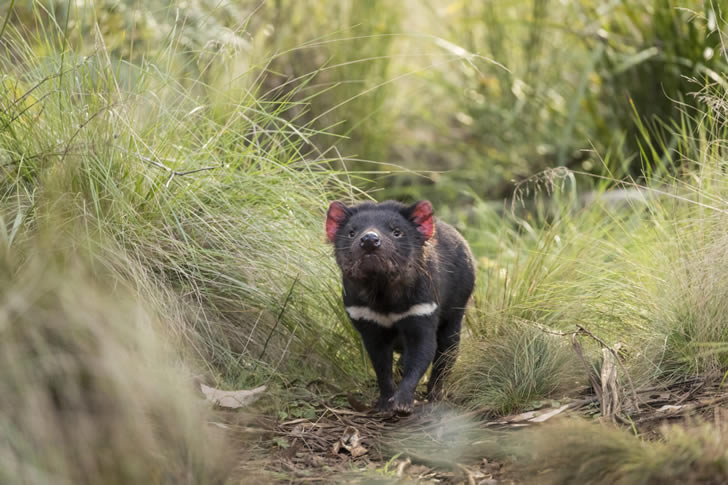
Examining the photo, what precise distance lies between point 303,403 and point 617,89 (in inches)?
172

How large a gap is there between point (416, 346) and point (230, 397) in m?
0.85

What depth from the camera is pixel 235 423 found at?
2805mm

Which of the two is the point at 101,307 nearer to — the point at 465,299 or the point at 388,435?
the point at 388,435

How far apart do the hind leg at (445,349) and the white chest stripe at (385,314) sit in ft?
1.16

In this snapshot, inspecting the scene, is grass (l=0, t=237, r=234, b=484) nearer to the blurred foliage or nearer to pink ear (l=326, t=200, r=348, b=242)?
pink ear (l=326, t=200, r=348, b=242)

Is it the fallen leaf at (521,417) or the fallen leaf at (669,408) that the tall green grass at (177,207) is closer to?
the fallen leaf at (521,417)

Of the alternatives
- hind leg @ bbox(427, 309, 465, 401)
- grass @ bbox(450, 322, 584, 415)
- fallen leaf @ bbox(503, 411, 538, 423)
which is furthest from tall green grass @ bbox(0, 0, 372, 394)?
fallen leaf @ bbox(503, 411, 538, 423)

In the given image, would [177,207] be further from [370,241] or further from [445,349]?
[445,349]

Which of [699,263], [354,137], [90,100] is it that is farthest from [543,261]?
[354,137]

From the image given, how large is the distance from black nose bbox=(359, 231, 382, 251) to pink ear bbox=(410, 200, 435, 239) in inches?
13.4

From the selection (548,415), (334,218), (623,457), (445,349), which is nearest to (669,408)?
(548,415)

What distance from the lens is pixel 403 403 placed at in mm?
3230

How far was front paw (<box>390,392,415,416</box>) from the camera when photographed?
3229 mm

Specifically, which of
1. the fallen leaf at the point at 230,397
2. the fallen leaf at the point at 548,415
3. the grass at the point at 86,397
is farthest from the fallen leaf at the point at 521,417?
the grass at the point at 86,397
